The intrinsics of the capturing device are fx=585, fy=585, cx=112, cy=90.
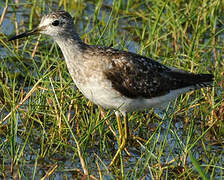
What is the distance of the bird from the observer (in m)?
7.13

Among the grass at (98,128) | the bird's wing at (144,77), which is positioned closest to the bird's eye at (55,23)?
the grass at (98,128)

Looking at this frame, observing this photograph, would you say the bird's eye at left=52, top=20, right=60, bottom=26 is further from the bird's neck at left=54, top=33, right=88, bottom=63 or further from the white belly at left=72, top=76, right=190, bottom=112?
the white belly at left=72, top=76, right=190, bottom=112

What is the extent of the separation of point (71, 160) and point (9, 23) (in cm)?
369

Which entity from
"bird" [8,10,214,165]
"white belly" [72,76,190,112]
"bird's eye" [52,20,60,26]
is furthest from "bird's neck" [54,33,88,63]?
"white belly" [72,76,190,112]

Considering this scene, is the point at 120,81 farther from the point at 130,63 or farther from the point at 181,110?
the point at 181,110

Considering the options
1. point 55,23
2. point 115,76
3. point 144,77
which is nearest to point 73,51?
point 55,23

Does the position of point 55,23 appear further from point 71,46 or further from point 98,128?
point 98,128

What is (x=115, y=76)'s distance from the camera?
7.35 metres

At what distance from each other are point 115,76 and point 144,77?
20.6 inches

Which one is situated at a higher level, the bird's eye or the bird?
the bird's eye

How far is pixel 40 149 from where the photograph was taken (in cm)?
727

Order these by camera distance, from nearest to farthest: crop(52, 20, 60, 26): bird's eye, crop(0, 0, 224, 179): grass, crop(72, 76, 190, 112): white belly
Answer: crop(0, 0, 224, 179): grass < crop(72, 76, 190, 112): white belly < crop(52, 20, 60, 26): bird's eye

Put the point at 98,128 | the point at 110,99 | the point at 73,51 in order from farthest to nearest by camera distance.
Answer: the point at 98,128 < the point at 73,51 < the point at 110,99

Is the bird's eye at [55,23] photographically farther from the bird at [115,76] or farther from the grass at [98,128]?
the grass at [98,128]
